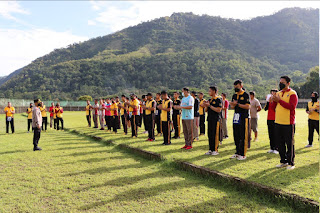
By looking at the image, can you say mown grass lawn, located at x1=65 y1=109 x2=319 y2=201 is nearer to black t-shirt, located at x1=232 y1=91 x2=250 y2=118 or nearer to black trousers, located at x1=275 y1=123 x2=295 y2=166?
black trousers, located at x1=275 y1=123 x2=295 y2=166

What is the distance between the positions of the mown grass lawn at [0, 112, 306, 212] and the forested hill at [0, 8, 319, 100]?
68403mm

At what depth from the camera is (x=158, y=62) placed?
11206cm

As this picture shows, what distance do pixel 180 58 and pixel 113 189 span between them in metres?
111

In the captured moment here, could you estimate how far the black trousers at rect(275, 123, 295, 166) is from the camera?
18.6 ft

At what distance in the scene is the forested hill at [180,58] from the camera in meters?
100

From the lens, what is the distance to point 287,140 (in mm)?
5707

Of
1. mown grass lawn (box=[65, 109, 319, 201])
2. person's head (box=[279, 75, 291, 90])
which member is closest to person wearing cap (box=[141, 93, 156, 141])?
mown grass lawn (box=[65, 109, 319, 201])

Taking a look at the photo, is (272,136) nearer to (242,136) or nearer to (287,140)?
(242,136)

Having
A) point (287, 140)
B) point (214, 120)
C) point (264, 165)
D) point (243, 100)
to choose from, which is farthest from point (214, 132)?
point (287, 140)

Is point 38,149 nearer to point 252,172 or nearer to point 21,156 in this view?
point 21,156

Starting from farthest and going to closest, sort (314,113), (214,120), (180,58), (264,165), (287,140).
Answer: (180,58) < (314,113) < (214,120) < (264,165) < (287,140)

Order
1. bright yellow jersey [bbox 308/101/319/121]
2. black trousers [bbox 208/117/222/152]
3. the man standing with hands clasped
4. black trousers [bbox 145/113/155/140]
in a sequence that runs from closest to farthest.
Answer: the man standing with hands clasped, black trousers [bbox 208/117/222/152], bright yellow jersey [bbox 308/101/319/121], black trousers [bbox 145/113/155/140]

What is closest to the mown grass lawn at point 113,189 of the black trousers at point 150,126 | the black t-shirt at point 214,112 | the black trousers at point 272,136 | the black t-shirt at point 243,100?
the black t-shirt at point 214,112

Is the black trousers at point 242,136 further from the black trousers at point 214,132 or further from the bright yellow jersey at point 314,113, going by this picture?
the bright yellow jersey at point 314,113
